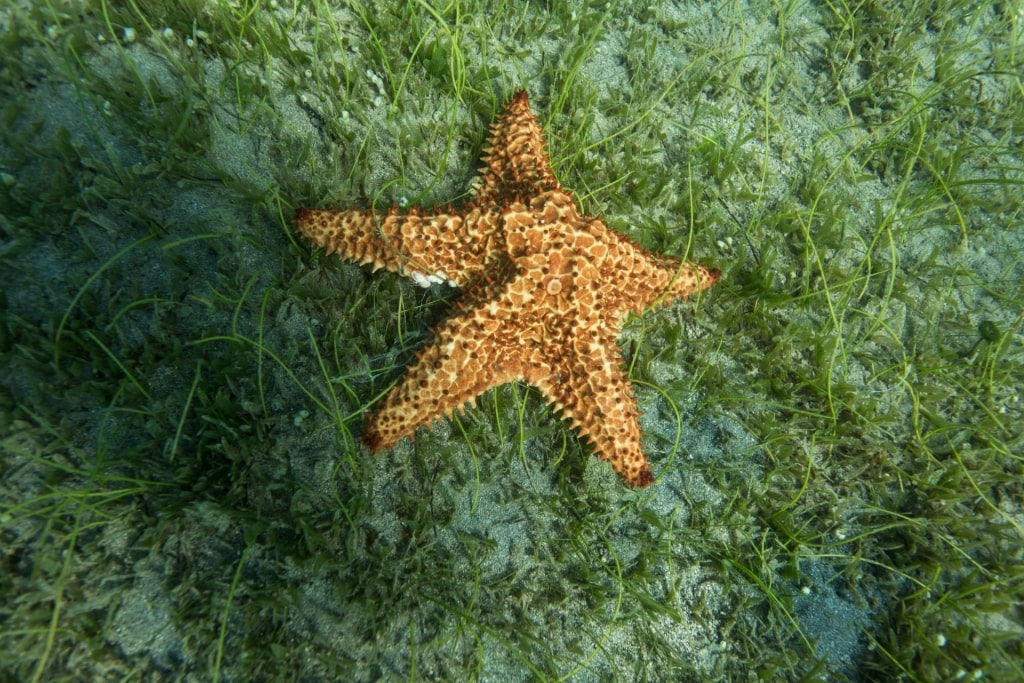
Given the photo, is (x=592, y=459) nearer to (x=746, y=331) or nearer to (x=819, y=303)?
(x=746, y=331)

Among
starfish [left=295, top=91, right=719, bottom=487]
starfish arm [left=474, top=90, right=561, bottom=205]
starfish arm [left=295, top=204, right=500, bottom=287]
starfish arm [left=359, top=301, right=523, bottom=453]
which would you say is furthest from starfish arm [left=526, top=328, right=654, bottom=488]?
starfish arm [left=474, top=90, right=561, bottom=205]

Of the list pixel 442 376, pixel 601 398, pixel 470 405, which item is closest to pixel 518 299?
pixel 442 376

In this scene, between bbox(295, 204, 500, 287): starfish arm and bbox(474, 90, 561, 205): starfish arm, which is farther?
bbox(474, 90, 561, 205): starfish arm

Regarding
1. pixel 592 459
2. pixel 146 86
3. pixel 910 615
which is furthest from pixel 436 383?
pixel 910 615

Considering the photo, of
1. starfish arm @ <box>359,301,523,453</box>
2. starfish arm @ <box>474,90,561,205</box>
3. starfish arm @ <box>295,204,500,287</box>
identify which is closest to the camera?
starfish arm @ <box>359,301,523,453</box>

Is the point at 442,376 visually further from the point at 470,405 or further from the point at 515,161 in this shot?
the point at 515,161

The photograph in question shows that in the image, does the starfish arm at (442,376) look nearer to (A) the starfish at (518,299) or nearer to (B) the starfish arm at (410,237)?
(A) the starfish at (518,299)

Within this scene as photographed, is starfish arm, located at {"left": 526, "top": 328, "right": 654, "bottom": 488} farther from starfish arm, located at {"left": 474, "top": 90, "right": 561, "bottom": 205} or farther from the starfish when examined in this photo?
starfish arm, located at {"left": 474, "top": 90, "right": 561, "bottom": 205}
